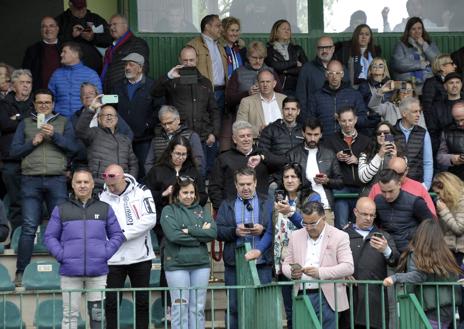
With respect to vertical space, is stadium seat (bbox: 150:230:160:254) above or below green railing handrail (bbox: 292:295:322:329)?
above

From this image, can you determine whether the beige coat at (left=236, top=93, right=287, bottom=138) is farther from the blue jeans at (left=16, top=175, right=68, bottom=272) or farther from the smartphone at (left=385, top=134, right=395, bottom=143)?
the blue jeans at (left=16, top=175, right=68, bottom=272)

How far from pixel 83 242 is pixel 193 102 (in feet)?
13.0

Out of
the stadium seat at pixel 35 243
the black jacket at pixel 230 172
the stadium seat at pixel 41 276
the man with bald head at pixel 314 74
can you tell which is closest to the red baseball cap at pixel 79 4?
the man with bald head at pixel 314 74

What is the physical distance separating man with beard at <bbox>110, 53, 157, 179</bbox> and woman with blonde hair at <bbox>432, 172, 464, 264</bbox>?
398 cm

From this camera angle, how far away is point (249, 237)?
1537 cm

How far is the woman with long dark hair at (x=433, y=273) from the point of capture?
45.0 feet

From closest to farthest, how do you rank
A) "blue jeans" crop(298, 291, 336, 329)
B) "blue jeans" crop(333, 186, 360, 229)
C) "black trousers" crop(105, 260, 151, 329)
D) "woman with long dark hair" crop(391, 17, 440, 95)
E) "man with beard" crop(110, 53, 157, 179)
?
"blue jeans" crop(298, 291, 336, 329), "black trousers" crop(105, 260, 151, 329), "blue jeans" crop(333, 186, 360, 229), "man with beard" crop(110, 53, 157, 179), "woman with long dark hair" crop(391, 17, 440, 95)

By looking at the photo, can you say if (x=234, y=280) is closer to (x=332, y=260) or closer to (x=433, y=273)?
(x=332, y=260)

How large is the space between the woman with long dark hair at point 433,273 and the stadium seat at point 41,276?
407cm

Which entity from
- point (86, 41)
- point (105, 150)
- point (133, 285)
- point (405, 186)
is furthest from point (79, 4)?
point (405, 186)

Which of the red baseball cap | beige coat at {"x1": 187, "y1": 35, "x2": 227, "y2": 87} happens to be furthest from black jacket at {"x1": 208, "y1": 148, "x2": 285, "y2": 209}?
the red baseball cap

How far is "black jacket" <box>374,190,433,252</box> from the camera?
612 inches

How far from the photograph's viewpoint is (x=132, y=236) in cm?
1526

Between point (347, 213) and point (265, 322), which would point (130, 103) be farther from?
point (265, 322)
